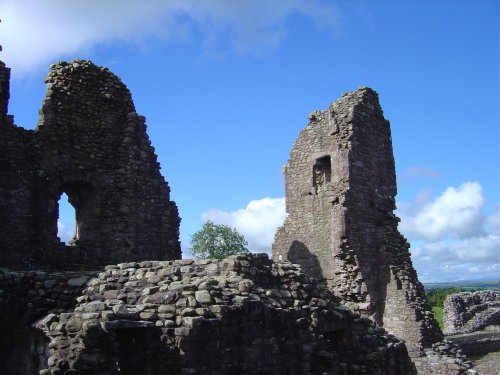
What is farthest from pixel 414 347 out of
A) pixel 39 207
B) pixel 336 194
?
pixel 39 207

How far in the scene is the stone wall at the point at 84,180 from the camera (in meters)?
13.9

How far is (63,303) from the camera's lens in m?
10.3

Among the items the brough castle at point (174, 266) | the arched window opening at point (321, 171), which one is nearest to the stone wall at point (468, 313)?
the brough castle at point (174, 266)

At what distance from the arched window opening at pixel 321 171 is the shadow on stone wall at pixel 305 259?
91.9 inches

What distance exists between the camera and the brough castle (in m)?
8.75

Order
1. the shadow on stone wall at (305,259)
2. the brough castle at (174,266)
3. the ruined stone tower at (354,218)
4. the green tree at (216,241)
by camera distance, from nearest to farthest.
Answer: the brough castle at (174,266), the ruined stone tower at (354,218), the shadow on stone wall at (305,259), the green tree at (216,241)

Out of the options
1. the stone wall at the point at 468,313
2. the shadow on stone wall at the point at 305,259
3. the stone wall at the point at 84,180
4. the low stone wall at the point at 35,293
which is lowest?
the stone wall at the point at 468,313

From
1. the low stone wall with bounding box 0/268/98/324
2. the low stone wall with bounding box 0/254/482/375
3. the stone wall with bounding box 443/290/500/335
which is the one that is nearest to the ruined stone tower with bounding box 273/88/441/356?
the low stone wall with bounding box 0/254/482/375

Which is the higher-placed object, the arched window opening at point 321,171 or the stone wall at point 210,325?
the arched window opening at point 321,171

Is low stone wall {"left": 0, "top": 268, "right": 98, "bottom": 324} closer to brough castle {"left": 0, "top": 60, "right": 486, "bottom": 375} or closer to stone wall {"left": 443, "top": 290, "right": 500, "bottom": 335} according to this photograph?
brough castle {"left": 0, "top": 60, "right": 486, "bottom": 375}

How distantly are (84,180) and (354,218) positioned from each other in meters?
9.71

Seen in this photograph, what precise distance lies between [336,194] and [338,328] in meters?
9.92

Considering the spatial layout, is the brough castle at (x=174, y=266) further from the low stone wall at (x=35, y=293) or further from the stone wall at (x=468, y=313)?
the stone wall at (x=468, y=313)

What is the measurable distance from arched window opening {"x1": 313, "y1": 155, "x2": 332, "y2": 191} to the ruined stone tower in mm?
15
